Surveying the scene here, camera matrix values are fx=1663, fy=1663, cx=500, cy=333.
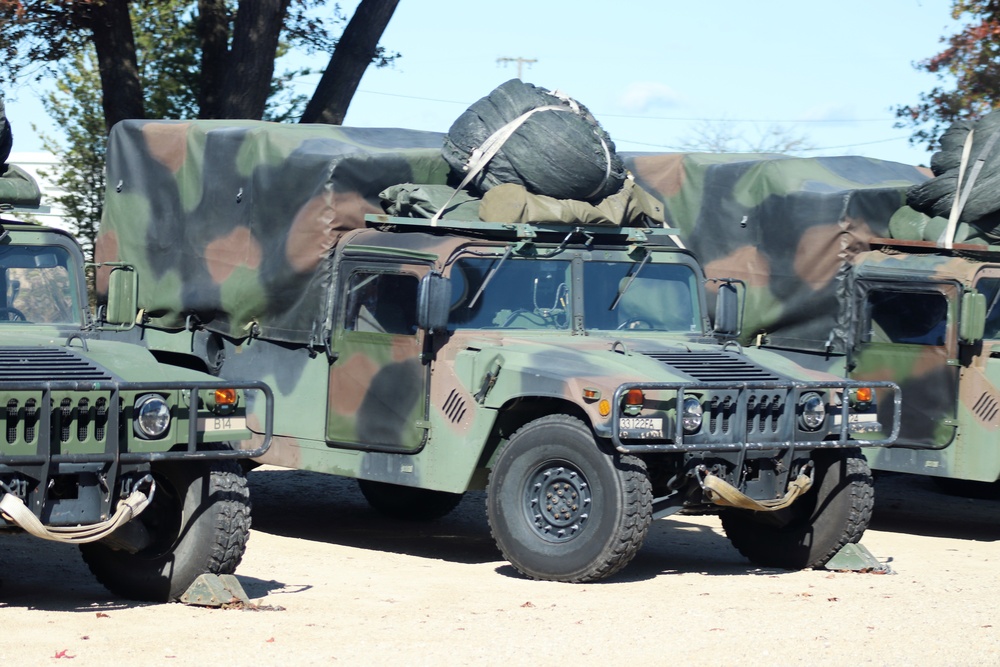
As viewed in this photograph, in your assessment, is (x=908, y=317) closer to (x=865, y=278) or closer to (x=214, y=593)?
Answer: (x=865, y=278)

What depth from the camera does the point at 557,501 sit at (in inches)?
339

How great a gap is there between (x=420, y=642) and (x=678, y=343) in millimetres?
3229

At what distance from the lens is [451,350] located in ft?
30.2

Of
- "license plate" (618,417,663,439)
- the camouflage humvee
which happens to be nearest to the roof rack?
the camouflage humvee

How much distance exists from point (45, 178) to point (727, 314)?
11.7 m

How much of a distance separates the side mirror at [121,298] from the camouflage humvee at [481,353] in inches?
1.4

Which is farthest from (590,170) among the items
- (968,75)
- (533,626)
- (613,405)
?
(968,75)

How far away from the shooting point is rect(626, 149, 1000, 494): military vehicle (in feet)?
34.9

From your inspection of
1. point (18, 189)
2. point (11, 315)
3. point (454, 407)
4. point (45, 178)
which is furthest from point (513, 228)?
point (45, 178)

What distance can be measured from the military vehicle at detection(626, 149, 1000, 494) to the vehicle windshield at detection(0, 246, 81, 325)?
186 inches

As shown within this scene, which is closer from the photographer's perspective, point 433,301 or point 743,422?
point 743,422

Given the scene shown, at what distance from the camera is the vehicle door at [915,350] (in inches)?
420

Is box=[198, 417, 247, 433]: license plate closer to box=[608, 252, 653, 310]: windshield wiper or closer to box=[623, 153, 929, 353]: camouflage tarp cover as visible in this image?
box=[608, 252, 653, 310]: windshield wiper

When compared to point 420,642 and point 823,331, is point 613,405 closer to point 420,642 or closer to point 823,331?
point 420,642
